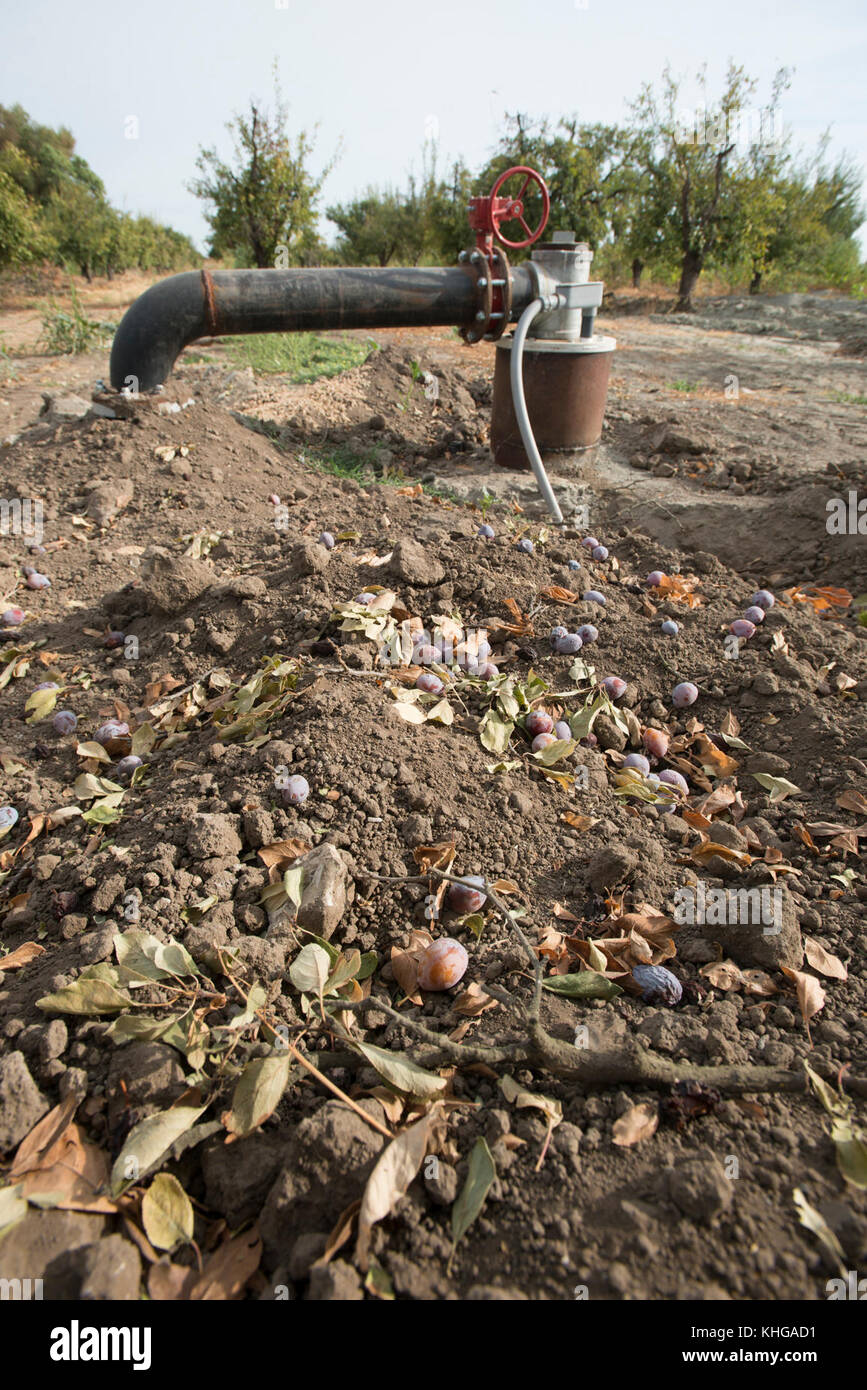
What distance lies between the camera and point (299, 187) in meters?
13.9

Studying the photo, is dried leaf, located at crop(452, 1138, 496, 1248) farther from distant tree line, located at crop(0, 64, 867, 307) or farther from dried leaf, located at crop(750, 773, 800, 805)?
distant tree line, located at crop(0, 64, 867, 307)

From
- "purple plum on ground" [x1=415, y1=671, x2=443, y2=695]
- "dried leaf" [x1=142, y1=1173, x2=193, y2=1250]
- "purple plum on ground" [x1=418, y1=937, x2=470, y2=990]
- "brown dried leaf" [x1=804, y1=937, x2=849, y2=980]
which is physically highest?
"purple plum on ground" [x1=415, y1=671, x2=443, y2=695]

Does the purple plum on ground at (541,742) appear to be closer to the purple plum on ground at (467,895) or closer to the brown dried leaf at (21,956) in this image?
the purple plum on ground at (467,895)

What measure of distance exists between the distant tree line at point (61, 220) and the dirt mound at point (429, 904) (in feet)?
47.7

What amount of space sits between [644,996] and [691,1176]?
0.45 metres

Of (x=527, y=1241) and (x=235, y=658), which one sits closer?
(x=527, y=1241)

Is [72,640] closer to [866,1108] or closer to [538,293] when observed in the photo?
[866,1108]

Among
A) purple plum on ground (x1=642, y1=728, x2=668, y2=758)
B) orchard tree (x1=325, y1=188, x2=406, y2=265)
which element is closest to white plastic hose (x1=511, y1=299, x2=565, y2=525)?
purple plum on ground (x1=642, y1=728, x2=668, y2=758)

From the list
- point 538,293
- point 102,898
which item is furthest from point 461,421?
point 102,898

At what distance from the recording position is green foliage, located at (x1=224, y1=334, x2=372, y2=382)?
7.87 m

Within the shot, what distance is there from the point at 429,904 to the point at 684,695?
152cm

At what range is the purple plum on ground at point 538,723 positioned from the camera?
2520 mm

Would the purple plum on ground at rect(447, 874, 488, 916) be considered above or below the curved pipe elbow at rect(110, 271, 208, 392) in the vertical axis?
below

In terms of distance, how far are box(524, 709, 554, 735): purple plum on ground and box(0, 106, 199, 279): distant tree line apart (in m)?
15.9
